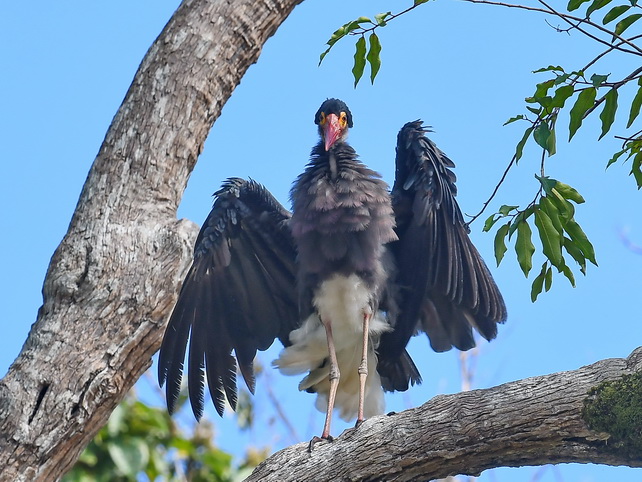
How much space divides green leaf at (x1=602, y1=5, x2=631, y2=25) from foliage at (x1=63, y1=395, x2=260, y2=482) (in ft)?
13.5

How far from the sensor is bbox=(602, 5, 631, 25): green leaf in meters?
3.44

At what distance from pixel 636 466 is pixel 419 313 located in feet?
7.03

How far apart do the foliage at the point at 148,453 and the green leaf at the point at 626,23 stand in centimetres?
412

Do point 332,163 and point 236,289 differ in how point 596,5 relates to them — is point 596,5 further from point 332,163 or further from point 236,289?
point 236,289

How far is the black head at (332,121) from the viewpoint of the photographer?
5711 millimetres

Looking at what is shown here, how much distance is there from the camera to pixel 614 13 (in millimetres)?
3475

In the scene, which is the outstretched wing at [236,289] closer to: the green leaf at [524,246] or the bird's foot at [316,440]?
the bird's foot at [316,440]

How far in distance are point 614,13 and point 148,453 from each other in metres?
4.50

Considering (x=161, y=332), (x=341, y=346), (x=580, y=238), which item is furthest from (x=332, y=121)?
(x=580, y=238)

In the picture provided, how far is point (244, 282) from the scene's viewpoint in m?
5.94

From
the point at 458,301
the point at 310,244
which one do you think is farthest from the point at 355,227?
the point at 458,301

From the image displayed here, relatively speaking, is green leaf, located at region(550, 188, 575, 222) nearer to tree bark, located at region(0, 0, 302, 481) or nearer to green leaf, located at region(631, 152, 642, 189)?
green leaf, located at region(631, 152, 642, 189)

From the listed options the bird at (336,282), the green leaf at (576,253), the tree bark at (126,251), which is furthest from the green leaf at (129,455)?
the green leaf at (576,253)

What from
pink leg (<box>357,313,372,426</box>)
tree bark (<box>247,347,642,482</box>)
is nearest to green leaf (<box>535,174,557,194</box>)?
tree bark (<box>247,347,642,482</box>)
